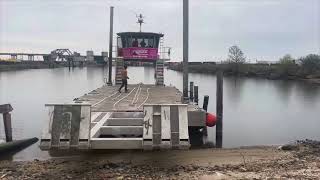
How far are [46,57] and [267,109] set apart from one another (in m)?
140

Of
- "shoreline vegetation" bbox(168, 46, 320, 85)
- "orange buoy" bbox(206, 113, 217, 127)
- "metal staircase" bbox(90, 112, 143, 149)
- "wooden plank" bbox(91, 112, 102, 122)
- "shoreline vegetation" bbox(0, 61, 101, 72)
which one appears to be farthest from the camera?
"shoreline vegetation" bbox(0, 61, 101, 72)

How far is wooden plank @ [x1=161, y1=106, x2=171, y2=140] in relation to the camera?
1139cm

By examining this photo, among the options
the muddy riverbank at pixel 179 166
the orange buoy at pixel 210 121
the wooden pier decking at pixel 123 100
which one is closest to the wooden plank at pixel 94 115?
the wooden pier decking at pixel 123 100

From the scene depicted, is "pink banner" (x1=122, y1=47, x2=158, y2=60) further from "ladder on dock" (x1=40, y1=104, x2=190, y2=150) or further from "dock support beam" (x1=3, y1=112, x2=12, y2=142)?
"ladder on dock" (x1=40, y1=104, x2=190, y2=150)

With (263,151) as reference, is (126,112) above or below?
above

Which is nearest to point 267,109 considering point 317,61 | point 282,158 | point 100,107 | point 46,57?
point 100,107

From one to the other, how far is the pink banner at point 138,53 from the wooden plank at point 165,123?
23.6 metres

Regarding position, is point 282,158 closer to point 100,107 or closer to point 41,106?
point 100,107

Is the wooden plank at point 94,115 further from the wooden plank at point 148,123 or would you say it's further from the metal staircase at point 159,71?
the metal staircase at point 159,71

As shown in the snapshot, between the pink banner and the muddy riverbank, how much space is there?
2136cm

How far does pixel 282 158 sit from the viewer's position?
12.7 m

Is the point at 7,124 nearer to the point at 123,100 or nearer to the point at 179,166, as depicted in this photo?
the point at 123,100

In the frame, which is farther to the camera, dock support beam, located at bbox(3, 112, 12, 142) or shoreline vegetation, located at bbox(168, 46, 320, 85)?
shoreline vegetation, located at bbox(168, 46, 320, 85)

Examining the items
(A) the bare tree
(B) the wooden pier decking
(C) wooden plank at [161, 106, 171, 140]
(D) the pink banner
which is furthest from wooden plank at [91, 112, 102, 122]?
(A) the bare tree
